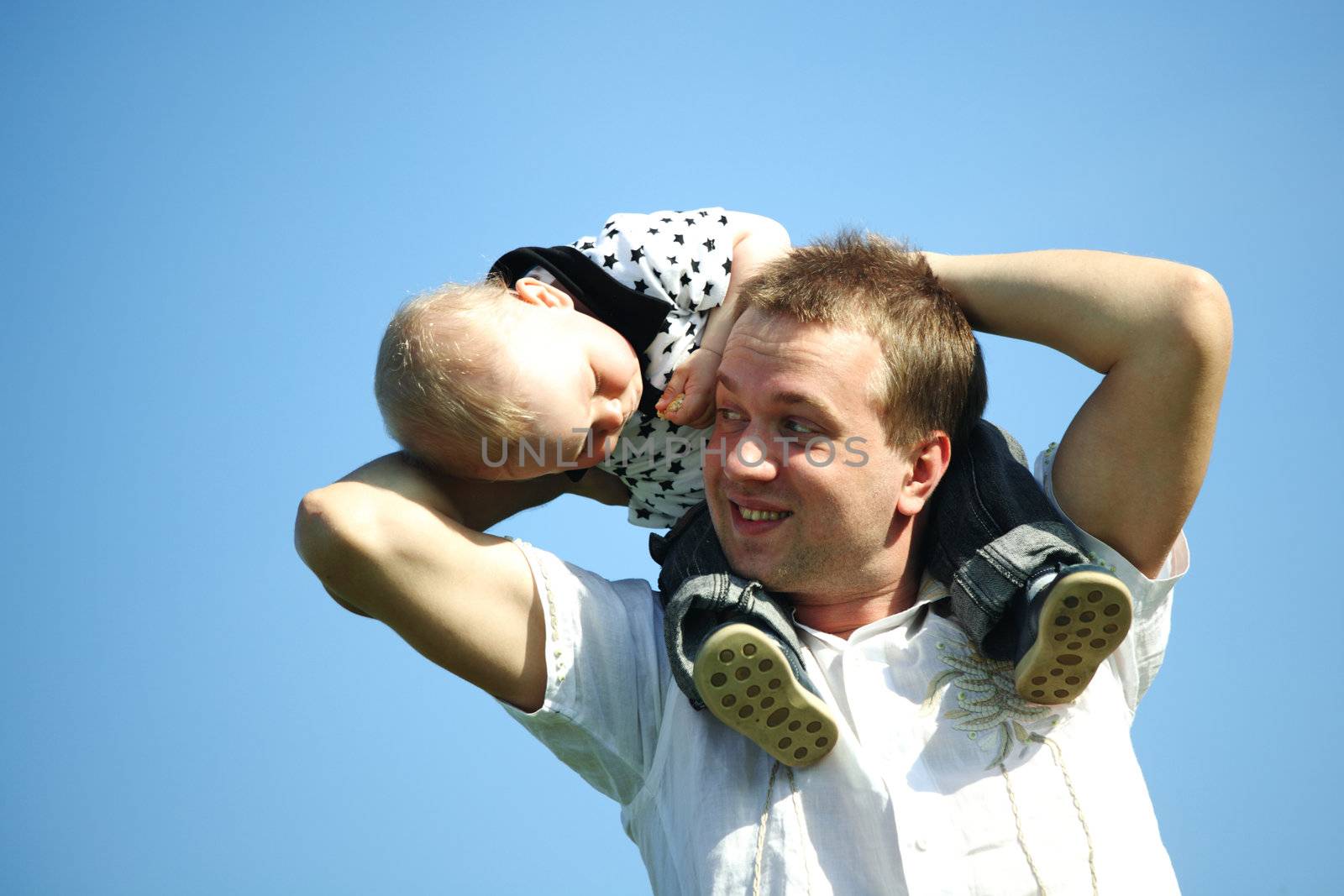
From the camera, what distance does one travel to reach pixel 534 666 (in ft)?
9.84

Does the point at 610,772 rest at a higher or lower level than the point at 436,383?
lower

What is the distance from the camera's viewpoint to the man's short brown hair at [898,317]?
315 centimetres

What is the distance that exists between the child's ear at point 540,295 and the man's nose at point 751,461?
2.05 feet

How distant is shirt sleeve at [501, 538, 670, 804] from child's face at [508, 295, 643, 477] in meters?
0.28

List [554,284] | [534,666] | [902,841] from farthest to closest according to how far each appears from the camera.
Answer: [554,284]
[534,666]
[902,841]

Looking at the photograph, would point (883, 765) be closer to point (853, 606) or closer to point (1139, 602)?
point (853, 606)

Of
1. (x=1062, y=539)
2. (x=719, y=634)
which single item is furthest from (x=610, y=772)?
(x=1062, y=539)

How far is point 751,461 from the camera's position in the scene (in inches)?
121

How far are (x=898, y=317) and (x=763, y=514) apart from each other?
60 cm

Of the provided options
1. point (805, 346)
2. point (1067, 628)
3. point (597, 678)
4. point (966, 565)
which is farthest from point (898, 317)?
point (597, 678)

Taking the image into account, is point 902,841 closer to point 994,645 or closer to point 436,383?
point 994,645

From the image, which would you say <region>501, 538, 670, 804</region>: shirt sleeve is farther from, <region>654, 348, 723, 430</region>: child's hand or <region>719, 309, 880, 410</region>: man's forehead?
<region>719, 309, 880, 410</region>: man's forehead

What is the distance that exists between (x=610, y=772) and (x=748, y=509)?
748 mm

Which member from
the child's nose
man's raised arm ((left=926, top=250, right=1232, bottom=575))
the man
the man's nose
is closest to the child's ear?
the child's nose
